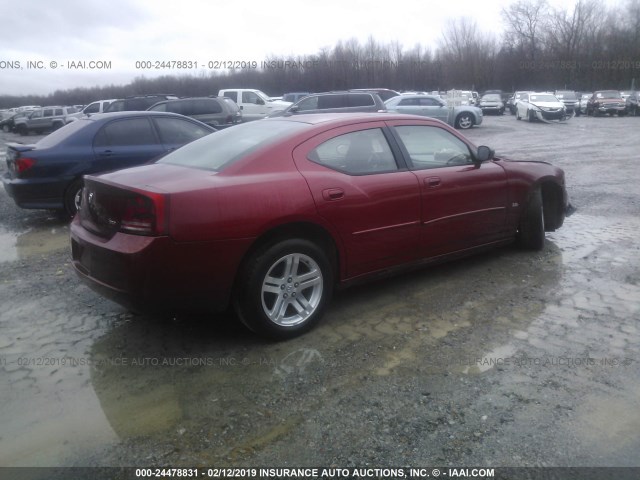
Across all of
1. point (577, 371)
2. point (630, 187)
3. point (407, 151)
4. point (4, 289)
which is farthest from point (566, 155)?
point (4, 289)

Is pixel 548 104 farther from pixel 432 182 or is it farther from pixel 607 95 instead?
pixel 432 182

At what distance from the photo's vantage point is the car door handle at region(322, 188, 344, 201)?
153 inches

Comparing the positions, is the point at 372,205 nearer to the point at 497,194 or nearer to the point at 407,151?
the point at 407,151

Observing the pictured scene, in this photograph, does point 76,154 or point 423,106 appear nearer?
point 76,154

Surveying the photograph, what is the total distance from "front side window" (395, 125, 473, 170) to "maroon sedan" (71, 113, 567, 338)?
12 millimetres

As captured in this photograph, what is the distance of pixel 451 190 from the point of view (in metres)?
4.70

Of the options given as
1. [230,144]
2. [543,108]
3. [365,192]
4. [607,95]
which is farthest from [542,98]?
[230,144]

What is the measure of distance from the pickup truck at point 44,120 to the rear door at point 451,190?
34795mm

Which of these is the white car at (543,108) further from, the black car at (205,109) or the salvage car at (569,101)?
the black car at (205,109)

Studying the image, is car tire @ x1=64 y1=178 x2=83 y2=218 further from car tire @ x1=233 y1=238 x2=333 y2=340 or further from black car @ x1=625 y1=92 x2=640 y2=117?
black car @ x1=625 y1=92 x2=640 y2=117

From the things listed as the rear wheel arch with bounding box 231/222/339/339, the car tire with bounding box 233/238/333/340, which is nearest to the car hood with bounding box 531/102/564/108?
the rear wheel arch with bounding box 231/222/339/339

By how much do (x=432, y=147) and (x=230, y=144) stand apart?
1.76 metres

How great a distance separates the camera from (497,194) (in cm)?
513

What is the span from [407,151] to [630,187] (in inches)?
261
